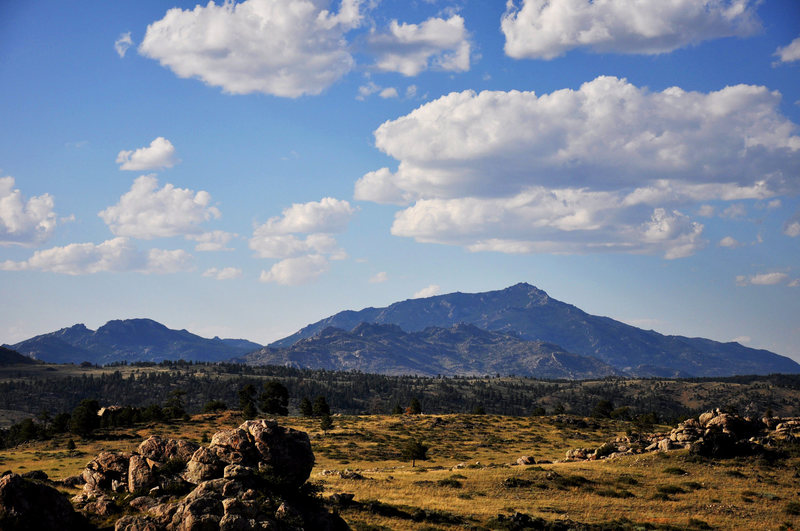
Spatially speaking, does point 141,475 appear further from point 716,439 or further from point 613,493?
point 716,439

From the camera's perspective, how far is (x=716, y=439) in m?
73.9

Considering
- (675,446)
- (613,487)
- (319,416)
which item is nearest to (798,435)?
(675,446)

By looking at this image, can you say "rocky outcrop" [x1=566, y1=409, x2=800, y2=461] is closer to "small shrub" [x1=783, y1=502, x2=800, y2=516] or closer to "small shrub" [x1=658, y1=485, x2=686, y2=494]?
"small shrub" [x1=658, y1=485, x2=686, y2=494]

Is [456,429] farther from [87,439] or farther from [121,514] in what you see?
[121,514]

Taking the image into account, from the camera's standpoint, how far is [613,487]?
5969 centimetres

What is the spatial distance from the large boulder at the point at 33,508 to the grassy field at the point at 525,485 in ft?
62.2

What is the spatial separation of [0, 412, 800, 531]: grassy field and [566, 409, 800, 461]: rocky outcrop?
259cm

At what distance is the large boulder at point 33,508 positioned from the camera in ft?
90.6

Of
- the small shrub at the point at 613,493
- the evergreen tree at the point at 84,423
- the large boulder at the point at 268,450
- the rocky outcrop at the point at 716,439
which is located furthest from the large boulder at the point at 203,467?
the evergreen tree at the point at 84,423

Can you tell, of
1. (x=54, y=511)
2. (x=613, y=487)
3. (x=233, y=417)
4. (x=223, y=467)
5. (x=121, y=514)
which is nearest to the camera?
(x=54, y=511)

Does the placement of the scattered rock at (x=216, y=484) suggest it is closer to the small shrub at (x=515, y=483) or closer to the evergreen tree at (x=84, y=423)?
the small shrub at (x=515, y=483)

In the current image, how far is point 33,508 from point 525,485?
45.9 metres

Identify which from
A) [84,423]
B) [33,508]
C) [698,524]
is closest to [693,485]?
[698,524]

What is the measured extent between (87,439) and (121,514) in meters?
86.4
